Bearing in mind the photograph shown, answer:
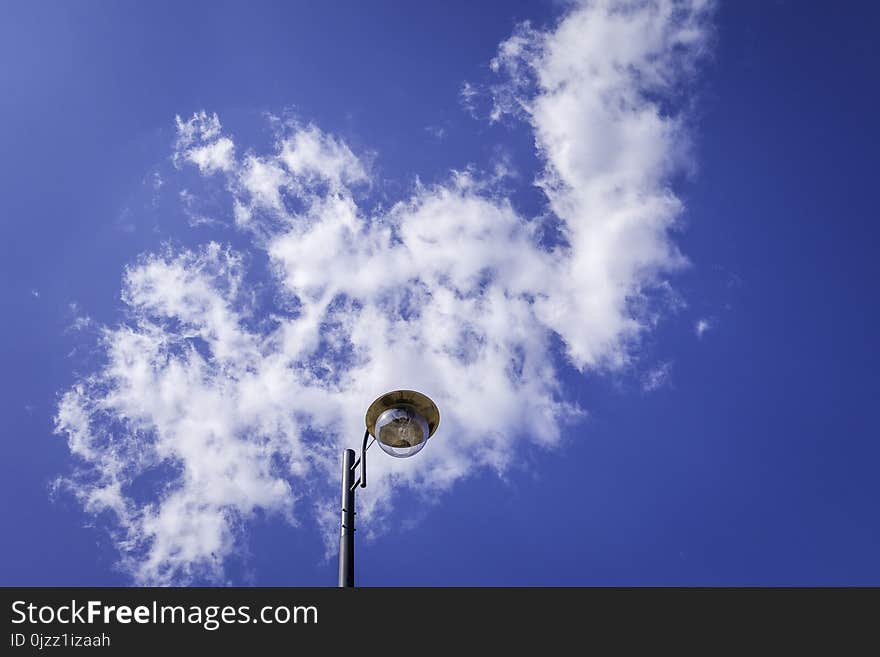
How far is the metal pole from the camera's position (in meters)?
5.64

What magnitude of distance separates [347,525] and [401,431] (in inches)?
46.0

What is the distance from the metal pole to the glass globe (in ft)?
1.37

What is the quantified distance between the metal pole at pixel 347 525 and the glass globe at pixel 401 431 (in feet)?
1.37

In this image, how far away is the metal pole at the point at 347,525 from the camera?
564 cm

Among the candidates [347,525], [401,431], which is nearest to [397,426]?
[401,431]

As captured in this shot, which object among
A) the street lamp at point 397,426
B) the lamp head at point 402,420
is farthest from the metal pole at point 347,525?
the lamp head at point 402,420

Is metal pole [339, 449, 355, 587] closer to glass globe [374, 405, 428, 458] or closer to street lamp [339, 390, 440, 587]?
street lamp [339, 390, 440, 587]

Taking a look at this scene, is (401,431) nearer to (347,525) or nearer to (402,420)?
(402,420)

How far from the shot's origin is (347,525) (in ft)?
20.1
